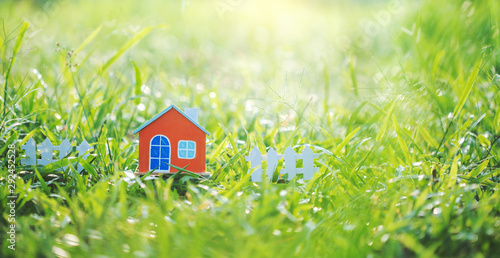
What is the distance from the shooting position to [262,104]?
8.50 ft

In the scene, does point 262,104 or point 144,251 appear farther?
point 262,104

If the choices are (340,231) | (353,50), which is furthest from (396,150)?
(353,50)

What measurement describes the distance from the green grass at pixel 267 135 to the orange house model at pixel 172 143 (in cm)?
9

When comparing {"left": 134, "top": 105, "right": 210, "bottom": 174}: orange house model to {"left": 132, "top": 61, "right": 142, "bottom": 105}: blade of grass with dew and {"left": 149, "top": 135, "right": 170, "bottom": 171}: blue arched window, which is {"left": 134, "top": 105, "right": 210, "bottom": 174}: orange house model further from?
{"left": 132, "top": 61, "right": 142, "bottom": 105}: blade of grass with dew

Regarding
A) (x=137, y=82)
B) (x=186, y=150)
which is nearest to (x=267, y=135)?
(x=186, y=150)

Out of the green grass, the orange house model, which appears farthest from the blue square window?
the green grass

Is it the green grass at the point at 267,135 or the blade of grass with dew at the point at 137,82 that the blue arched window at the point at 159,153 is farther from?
the blade of grass with dew at the point at 137,82

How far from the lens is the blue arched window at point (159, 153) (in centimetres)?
153

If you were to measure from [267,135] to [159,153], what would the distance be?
0.57m

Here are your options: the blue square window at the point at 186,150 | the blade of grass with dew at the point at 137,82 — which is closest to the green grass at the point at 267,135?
the blade of grass with dew at the point at 137,82

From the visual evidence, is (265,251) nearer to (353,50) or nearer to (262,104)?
(262,104)

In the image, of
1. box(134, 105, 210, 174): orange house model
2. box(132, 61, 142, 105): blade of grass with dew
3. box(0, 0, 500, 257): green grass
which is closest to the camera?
box(0, 0, 500, 257): green grass

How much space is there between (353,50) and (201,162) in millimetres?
2394

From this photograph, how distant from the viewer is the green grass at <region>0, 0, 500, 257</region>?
3.34 feet
